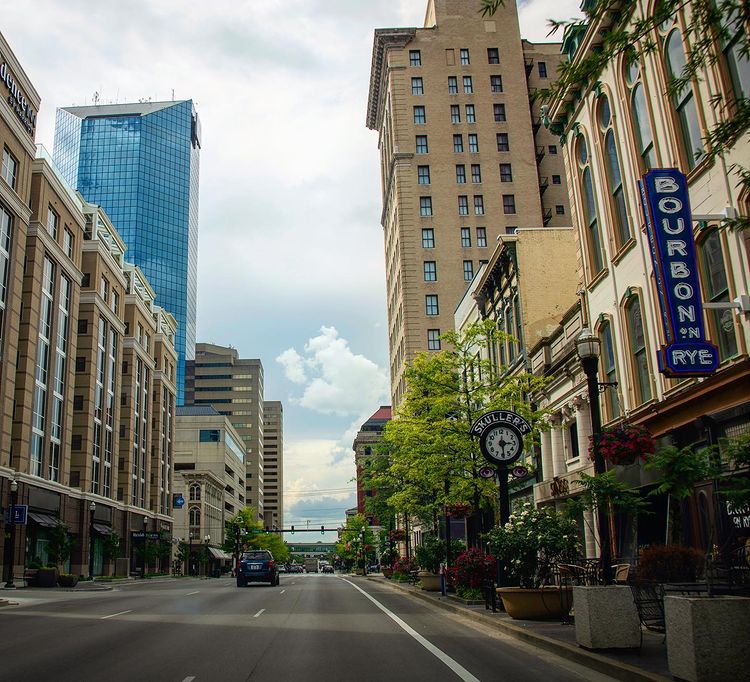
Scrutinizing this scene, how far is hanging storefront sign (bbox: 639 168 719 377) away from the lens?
15320mm

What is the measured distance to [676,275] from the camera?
1580 centimetres

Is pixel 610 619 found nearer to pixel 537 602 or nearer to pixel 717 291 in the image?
pixel 537 602

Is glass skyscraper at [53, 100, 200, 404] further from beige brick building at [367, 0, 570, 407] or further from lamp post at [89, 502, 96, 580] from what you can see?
lamp post at [89, 502, 96, 580]

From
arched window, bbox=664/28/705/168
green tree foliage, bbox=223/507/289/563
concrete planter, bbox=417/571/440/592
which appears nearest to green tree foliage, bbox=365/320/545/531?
concrete planter, bbox=417/571/440/592

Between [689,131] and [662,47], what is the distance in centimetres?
245

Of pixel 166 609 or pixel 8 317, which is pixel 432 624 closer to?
pixel 166 609

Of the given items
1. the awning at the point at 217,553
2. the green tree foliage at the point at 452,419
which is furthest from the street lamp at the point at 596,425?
the awning at the point at 217,553

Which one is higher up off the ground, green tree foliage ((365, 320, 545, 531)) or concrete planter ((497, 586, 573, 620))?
green tree foliage ((365, 320, 545, 531))

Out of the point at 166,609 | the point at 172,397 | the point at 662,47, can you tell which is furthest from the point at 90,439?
the point at 662,47

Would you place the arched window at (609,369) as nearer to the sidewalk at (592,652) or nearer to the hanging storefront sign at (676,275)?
the hanging storefront sign at (676,275)

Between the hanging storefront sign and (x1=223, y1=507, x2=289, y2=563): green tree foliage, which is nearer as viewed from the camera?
the hanging storefront sign

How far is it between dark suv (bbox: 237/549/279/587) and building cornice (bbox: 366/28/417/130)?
54.1 metres

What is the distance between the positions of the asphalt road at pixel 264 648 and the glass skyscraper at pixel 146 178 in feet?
520

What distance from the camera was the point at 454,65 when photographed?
7412cm
